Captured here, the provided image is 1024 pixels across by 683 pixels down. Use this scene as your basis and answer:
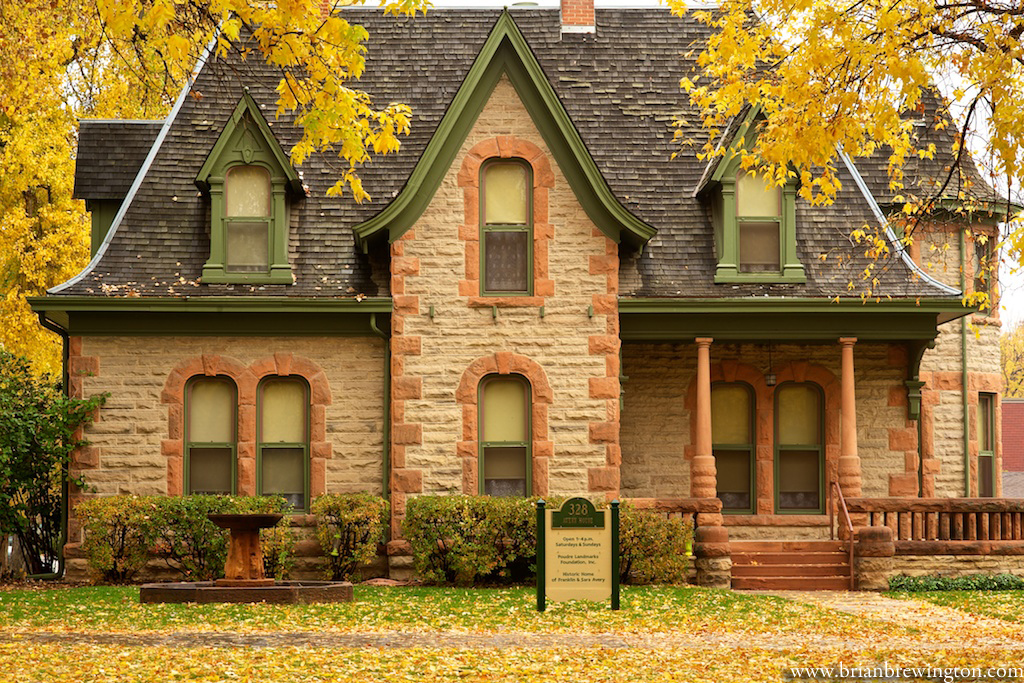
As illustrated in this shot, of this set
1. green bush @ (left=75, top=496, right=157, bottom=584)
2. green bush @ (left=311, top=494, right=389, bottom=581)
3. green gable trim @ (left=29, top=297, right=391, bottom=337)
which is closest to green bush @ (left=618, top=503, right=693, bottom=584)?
green bush @ (left=311, top=494, right=389, bottom=581)

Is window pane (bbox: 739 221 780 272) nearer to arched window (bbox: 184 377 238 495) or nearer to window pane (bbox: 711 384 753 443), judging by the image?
window pane (bbox: 711 384 753 443)

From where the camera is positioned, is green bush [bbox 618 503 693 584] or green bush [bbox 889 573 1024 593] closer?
green bush [bbox 618 503 693 584]

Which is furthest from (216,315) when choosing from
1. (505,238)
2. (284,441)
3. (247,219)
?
(505,238)

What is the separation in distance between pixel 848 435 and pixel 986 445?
4494 mm

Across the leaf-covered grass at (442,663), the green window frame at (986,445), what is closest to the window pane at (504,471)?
the leaf-covered grass at (442,663)

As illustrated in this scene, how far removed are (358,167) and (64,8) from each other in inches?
340

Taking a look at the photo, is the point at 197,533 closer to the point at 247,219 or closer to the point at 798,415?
the point at 247,219

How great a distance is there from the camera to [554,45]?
24250 millimetres

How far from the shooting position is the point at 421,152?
71.7 feet

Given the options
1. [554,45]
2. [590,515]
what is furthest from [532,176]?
[590,515]

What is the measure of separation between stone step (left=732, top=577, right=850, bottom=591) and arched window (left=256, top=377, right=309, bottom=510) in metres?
6.76

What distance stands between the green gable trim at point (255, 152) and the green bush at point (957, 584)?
35.9 feet

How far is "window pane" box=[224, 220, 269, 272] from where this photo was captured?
2061 centimetres

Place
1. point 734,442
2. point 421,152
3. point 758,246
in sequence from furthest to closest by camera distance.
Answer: point 421,152 < point 734,442 < point 758,246
